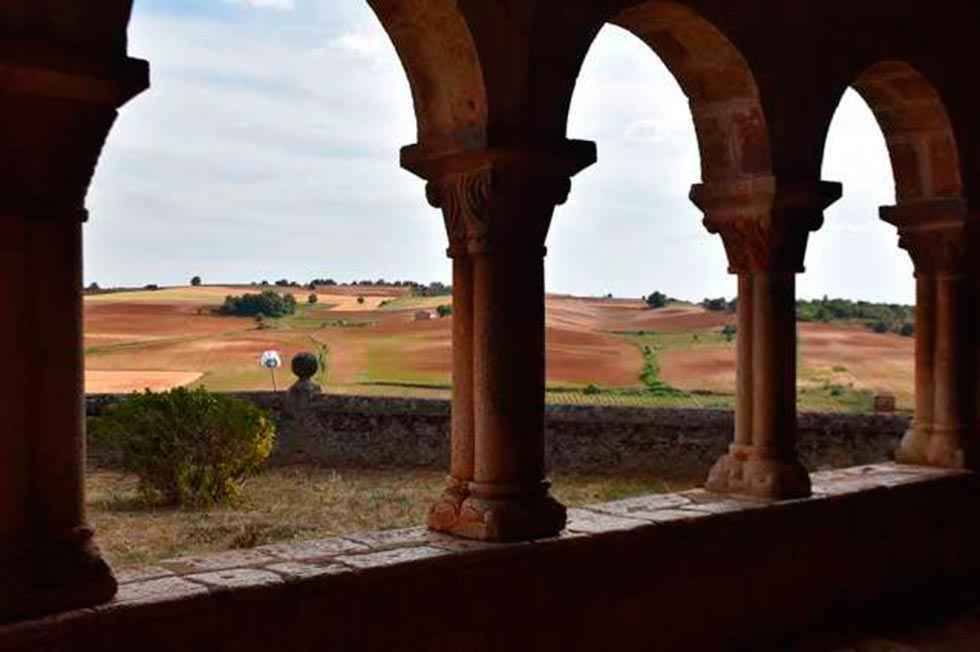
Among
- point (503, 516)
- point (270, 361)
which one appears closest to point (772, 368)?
point (503, 516)

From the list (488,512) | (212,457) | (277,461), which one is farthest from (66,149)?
(277,461)

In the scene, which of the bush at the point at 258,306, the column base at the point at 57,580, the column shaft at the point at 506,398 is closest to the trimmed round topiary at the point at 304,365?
the bush at the point at 258,306

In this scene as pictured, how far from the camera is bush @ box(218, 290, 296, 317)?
2309cm

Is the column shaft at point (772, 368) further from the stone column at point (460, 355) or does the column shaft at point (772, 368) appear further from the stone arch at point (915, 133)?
the stone column at point (460, 355)

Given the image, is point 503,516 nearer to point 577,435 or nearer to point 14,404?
point 14,404

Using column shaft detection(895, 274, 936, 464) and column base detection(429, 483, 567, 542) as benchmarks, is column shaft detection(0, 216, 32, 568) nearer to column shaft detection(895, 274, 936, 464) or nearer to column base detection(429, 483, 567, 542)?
column base detection(429, 483, 567, 542)

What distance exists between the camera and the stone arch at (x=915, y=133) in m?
6.35

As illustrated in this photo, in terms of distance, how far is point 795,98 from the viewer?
5477mm

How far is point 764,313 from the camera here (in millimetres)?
5441

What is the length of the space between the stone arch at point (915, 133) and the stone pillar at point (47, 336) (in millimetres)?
4816

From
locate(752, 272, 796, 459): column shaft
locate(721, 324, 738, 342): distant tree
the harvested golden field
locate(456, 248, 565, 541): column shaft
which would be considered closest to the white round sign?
the harvested golden field

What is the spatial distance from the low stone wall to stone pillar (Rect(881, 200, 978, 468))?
7.86 m

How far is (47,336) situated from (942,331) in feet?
18.1

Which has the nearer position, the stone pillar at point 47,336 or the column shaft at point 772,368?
the stone pillar at point 47,336
